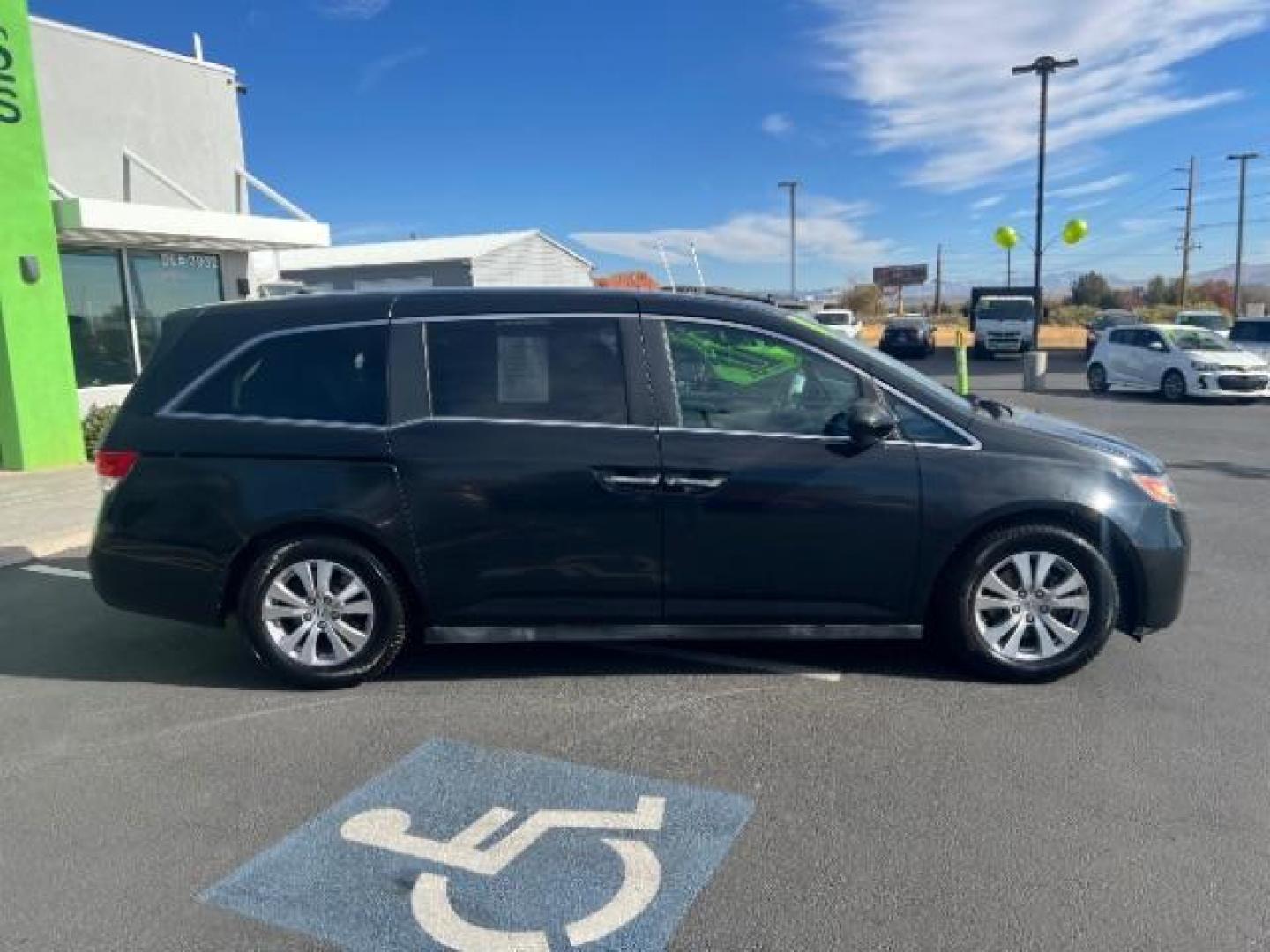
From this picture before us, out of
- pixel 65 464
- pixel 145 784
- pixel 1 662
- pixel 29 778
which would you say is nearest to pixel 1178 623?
pixel 145 784

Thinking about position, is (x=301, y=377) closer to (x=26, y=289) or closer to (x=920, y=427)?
(x=920, y=427)

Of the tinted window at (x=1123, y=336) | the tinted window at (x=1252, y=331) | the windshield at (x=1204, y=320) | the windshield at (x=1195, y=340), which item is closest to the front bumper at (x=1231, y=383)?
the windshield at (x=1195, y=340)

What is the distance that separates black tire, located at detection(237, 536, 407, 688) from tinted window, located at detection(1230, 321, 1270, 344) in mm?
21384

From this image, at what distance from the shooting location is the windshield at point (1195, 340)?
17922 millimetres

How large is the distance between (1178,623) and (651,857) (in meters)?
3.62

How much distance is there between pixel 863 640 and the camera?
15.8 ft

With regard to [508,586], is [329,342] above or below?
above

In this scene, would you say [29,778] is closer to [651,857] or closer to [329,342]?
[329,342]

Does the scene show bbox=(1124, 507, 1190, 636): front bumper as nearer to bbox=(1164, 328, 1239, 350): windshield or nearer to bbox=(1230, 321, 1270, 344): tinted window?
bbox=(1164, 328, 1239, 350): windshield

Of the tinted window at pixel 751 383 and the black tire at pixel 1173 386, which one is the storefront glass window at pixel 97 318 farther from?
the black tire at pixel 1173 386

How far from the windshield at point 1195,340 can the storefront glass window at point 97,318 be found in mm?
18072

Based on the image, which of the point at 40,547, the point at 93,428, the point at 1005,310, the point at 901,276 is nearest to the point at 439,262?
the point at 1005,310

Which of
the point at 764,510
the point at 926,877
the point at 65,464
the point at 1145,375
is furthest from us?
the point at 1145,375

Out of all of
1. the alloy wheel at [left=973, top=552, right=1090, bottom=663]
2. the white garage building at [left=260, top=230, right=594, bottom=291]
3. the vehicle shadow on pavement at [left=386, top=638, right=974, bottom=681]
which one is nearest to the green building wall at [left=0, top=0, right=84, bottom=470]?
the vehicle shadow on pavement at [left=386, top=638, right=974, bottom=681]
